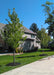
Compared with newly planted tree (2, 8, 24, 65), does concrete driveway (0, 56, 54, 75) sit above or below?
below

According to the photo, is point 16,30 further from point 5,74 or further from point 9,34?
point 5,74

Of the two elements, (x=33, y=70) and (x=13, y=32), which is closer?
(x=33, y=70)

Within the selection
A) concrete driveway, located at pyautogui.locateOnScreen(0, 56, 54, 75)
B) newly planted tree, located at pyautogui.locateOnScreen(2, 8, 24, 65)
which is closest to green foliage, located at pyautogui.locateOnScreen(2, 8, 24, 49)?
newly planted tree, located at pyautogui.locateOnScreen(2, 8, 24, 65)

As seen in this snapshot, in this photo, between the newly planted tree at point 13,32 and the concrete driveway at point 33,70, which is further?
the newly planted tree at point 13,32

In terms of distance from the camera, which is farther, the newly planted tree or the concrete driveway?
the newly planted tree

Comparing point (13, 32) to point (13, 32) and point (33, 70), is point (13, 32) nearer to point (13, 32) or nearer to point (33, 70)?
point (13, 32)

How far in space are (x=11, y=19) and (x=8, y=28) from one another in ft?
2.87

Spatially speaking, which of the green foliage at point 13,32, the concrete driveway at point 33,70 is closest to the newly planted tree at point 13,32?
the green foliage at point 13,32

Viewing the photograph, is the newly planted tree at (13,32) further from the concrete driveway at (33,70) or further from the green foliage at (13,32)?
the concrete driveway at (33,70)

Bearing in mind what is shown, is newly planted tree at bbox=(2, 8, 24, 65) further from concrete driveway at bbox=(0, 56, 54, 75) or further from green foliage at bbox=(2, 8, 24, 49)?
concrete driveway at bbox=(0, 56, 54, 75)

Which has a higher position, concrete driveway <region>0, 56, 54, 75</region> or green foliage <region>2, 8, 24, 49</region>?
green foliage <region>2, 8, 24, 49</region>

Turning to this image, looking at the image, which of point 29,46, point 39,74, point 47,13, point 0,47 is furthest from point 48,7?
point 39,74

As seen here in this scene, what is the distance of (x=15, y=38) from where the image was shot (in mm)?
8914

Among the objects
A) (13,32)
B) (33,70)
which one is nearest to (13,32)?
(13,32)
